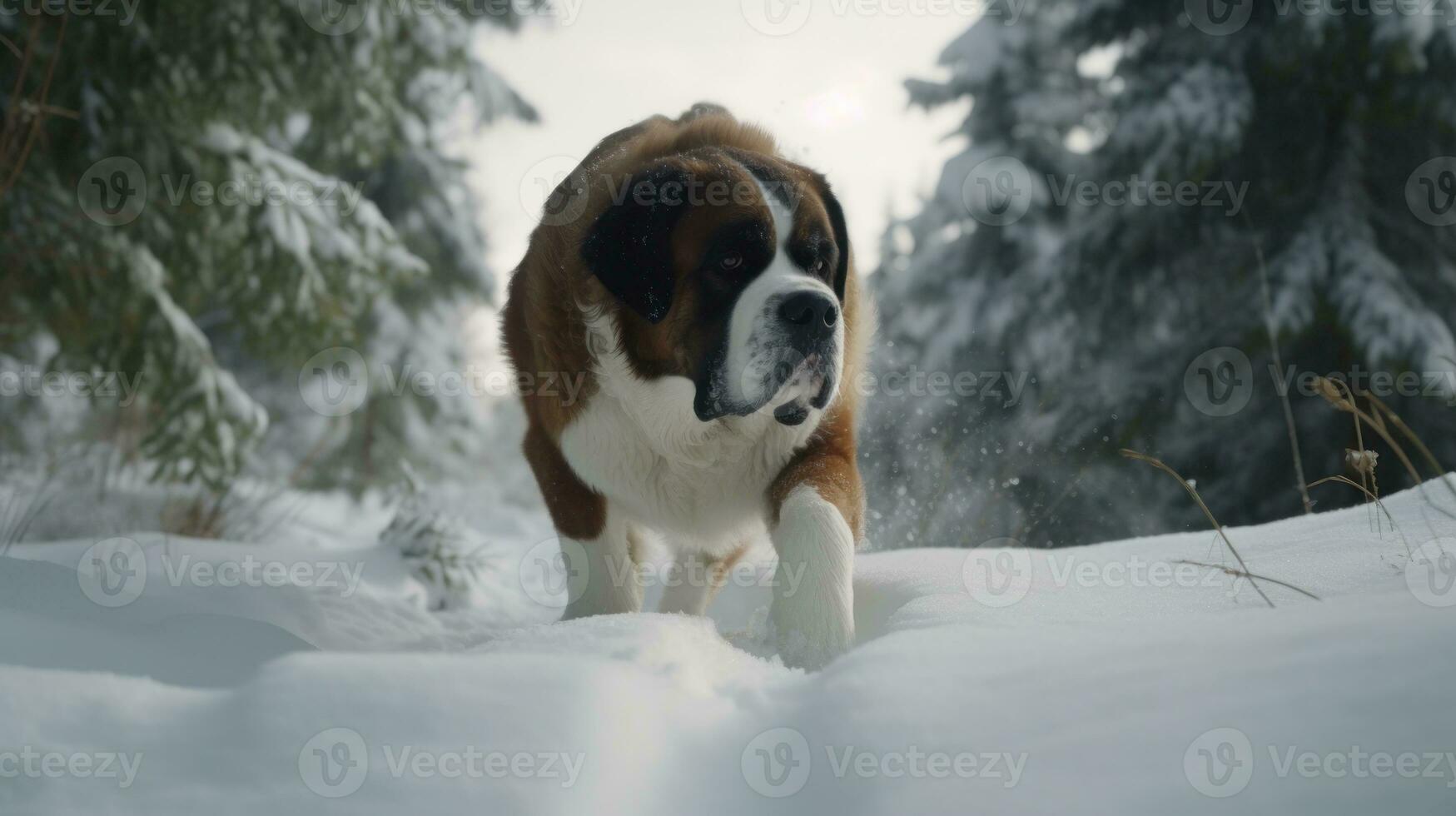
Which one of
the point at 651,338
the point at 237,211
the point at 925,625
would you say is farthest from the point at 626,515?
the point at 237,211

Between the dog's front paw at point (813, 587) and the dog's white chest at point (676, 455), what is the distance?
36cm

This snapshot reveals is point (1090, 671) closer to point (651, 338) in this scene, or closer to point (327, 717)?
point (327, 717)

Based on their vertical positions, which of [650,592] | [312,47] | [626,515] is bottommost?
[650,592]

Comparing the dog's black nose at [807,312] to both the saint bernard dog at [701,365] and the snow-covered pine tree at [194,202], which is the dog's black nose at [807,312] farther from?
the snow-covered pine tree at [194,202]

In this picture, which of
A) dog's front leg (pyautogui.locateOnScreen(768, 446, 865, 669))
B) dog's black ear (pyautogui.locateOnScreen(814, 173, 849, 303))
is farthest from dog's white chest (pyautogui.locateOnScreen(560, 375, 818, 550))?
dog's black ear (pyautogui.locateOnScreen(814, 173, 849, 303))

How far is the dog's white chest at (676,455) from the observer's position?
114 inches

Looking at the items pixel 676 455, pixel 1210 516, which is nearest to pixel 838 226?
pixel 676 455

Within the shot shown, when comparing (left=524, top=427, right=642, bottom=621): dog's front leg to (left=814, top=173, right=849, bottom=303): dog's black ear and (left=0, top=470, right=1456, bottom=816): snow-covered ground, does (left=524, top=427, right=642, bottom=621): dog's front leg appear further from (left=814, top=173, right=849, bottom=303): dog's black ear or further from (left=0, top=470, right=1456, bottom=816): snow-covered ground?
(left=0, top=470, right=1456, bottom=816): snow-covered ground

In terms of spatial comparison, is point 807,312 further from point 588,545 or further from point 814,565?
point 588,545

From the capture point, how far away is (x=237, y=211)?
5.51 meters

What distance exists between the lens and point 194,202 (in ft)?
18.0

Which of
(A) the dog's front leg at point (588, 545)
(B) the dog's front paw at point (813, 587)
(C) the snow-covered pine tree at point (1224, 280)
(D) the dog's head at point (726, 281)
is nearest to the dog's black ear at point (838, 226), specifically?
(D) the dog's head at point (726, 281)

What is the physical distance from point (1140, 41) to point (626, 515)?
7125mm

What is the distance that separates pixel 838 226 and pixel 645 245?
0.65 m
